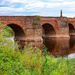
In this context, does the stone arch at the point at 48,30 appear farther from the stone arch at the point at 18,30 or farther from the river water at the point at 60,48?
the river water at the point at 60,48

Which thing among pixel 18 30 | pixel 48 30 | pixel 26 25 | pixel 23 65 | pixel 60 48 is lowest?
pixel 60 48

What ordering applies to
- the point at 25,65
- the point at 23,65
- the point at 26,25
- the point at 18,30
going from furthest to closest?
the point at 18,30 → the point at 26,25 → the point at 23,65 → the point at 25,65

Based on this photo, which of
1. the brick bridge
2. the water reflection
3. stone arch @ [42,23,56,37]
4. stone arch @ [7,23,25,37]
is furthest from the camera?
stone arch @ [42,23,56,37]

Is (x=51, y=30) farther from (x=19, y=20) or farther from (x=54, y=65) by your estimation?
(x=54, y=65)

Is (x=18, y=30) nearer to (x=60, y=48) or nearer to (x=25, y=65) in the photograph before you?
(x=60, y=48)

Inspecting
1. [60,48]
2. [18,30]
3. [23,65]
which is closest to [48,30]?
[18,30]

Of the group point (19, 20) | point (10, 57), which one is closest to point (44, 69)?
Answer: point (10, 57)

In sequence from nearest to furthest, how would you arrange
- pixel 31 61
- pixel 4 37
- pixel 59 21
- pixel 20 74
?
pixel 20 74 < pixel 31 61 < pixel 4 37 < pixel 59 21

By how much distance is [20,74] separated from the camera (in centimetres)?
647

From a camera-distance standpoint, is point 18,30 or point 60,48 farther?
point 18,30

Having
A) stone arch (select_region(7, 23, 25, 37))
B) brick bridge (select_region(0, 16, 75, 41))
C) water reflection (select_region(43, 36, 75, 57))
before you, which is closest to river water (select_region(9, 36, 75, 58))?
water reflection (select_region(43, 36, 75, 57))

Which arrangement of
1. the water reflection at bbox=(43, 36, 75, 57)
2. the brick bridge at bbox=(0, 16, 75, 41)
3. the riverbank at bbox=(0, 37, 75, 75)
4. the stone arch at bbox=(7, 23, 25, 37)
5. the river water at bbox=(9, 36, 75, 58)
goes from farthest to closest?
the stone arch at bbox=(7, 23, 25, 37)
the brick bridge at bbox=(0, 16, 75, 41)
the water reflection at bbox=(43, 36, 75, 57)
the river water at bbox=(9, 36, 75, 58)
the riverbank at bbox=(0, 37, 75, 75)

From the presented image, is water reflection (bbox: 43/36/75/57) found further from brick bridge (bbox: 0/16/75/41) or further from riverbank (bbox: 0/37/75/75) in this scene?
riverbank (bbox: 0/37/75/75)

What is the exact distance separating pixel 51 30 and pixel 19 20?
864 centimetres
